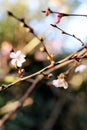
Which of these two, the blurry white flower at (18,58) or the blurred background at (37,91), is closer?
the blurry white flower at (18,58)

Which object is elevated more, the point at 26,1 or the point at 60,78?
the point at 26,1

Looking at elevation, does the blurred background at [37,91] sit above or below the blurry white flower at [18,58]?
above

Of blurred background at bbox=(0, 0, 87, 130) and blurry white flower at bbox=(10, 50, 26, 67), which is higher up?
blurred background at bbox=(0, 0, 87, 130)

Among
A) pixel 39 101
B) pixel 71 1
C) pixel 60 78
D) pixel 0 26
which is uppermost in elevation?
pixel 0 26

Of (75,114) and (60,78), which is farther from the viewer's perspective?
(75,114)

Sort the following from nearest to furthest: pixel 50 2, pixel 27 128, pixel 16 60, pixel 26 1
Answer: pixel 16 60 → pixel 50 2 → pixel 26 1 → pixel 27 128

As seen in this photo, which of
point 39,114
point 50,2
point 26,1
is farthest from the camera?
point 39,114

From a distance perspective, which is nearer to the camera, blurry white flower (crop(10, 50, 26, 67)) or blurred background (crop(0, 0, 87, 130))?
blurry white flower (crop(10, 50, 26, 67))

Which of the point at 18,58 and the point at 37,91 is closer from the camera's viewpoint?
the point at 18,58

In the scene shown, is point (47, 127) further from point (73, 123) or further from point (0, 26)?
point (0, 26)

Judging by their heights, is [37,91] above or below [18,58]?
above

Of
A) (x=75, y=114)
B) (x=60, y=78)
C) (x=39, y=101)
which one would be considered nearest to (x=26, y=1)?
(x=39, y=101)
